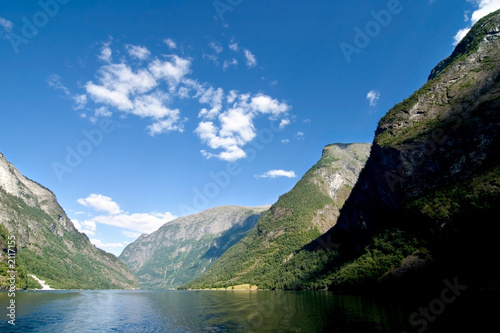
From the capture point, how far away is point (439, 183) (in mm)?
134125

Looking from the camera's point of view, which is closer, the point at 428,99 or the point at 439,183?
the point at 439,183

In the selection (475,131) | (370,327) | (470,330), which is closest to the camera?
(470,330)

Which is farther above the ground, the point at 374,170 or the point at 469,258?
the point at 374,170

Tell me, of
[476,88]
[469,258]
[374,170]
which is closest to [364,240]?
[374,170]

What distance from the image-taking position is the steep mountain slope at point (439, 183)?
332 ft

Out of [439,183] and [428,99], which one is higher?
[428,99]

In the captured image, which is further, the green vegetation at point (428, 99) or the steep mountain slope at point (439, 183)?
the green vegetation at point (428, 99)

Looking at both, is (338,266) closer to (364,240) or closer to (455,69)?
(364,240)

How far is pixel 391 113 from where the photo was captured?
199 metres

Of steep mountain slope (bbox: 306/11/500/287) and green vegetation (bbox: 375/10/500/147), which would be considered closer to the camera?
steep mountain slope (bbox: 306/11/500/287)

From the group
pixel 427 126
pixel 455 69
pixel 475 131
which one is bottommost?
pixel 475 131

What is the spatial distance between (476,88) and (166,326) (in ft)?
567

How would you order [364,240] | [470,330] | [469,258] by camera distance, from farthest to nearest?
1. [364,240]
2. [469,258]
3. [470,330]

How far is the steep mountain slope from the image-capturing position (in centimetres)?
10119
